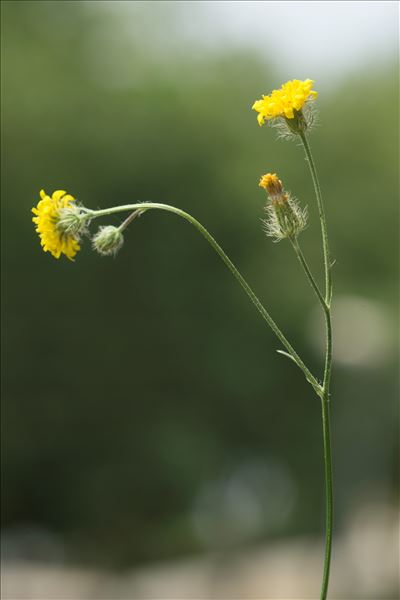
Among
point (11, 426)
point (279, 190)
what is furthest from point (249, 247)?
point (279, 190)

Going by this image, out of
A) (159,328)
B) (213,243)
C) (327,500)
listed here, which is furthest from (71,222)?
(159,328)

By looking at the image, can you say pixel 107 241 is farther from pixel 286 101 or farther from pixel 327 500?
pixel 327 500

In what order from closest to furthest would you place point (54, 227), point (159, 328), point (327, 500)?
point (327, 500) < point (54, 227) < point (159, 328)

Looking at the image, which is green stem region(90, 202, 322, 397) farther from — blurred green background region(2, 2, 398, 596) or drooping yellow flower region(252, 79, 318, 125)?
blurred green background region(2, 2, 398, 596)

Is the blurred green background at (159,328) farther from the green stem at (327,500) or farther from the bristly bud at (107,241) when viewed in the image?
the green stem at (327,500)

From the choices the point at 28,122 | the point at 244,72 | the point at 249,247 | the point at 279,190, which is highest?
the point at 244,72

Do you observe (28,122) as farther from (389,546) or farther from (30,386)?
(389,546)
